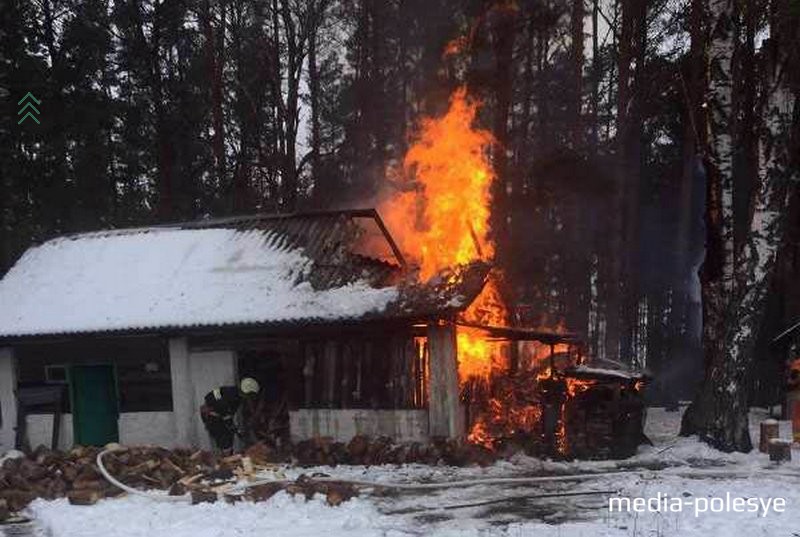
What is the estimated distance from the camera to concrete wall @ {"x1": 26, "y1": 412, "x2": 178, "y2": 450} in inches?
571

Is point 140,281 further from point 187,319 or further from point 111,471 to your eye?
point 111,471

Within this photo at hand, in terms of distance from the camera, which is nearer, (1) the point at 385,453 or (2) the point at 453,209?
(1) the point at 385,453

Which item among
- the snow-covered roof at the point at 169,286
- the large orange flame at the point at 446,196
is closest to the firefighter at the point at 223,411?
the snow-covered roof at the point at 169,286

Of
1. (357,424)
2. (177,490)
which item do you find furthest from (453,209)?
(177,490)

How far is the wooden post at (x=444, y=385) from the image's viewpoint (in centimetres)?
1274

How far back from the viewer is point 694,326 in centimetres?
2566

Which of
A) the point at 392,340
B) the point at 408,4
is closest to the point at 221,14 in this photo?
the point at 408,4

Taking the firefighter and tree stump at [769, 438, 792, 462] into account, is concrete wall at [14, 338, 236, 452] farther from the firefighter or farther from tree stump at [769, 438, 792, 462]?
tree stump at [769, 438, 792, 462]

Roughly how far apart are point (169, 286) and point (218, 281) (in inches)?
44.1

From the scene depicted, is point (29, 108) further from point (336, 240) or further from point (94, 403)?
point (336, 240)

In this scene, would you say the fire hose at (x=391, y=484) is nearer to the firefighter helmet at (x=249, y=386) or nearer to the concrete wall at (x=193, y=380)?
the firefighter helmet at (x=249, y=386)

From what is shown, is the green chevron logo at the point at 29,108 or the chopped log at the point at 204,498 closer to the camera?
the chopped log at the point at 204,498

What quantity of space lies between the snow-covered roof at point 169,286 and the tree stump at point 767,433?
666 centimetres

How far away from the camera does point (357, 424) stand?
13328 millimetres
